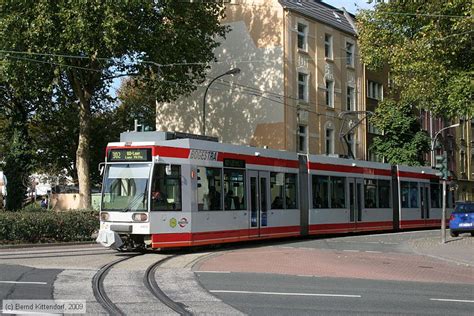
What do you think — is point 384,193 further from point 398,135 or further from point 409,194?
point 398,135

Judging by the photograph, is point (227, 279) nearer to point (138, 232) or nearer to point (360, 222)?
point (138, 232)

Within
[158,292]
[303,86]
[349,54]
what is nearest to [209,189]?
[158,292]

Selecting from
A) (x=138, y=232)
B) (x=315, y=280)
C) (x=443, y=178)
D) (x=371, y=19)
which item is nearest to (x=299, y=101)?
(x=371, y=19)

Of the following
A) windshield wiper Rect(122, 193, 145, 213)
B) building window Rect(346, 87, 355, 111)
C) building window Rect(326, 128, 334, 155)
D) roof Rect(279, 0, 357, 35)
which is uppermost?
roof Rect(279, 0, 357, 35)

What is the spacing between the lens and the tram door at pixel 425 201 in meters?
30.6

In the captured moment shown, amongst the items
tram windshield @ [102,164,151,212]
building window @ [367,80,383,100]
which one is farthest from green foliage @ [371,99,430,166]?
tram windshield @ [102,164,151,212]

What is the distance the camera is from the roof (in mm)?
39125

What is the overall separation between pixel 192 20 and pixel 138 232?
16.7 m

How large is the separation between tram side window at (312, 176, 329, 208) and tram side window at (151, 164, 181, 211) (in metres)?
7.93

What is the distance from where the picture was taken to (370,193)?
26.8 meters

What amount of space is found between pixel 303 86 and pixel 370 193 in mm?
14802

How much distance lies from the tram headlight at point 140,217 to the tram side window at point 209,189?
194 cm

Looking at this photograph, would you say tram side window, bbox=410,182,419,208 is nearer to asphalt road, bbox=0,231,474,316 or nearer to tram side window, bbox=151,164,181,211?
asphalt road, bbox=0,231,474,316

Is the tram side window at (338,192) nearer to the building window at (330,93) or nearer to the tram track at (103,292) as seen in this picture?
the tram track at (103,292)
